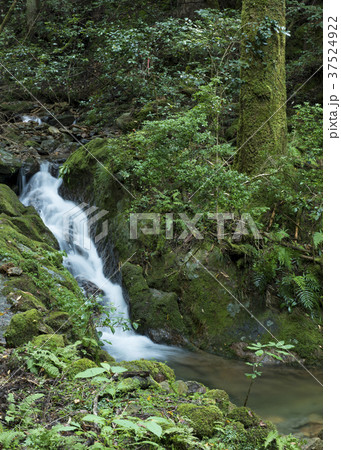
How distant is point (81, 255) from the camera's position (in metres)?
8.45

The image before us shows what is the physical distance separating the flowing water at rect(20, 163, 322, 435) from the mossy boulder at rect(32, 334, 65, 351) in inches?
32.7

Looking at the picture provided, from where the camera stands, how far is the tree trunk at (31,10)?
51.5ft

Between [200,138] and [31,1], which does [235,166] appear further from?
[31,1]

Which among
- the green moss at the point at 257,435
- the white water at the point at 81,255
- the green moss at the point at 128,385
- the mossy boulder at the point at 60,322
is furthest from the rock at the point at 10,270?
the green moss at the point at 257,435

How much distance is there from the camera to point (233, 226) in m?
6.98

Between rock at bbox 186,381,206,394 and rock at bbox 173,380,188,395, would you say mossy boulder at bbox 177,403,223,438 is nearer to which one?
rock at bbox 173,380,188,395

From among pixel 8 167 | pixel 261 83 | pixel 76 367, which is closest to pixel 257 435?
pixel 76 367

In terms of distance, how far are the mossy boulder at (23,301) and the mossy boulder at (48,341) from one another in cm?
106

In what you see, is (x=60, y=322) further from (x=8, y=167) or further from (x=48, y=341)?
(x=8, y=167)

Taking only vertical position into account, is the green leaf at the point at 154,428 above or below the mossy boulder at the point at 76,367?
above

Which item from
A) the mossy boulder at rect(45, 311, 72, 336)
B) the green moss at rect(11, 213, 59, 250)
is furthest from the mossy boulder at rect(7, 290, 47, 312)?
the green moss at rect(11, 213, 59, 250)

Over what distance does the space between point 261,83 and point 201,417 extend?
22.2 ft

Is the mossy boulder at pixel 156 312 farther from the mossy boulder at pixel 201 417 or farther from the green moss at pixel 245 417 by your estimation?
the mossy boulder at pixel 201 417

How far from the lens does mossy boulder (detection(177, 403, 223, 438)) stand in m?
2.82
